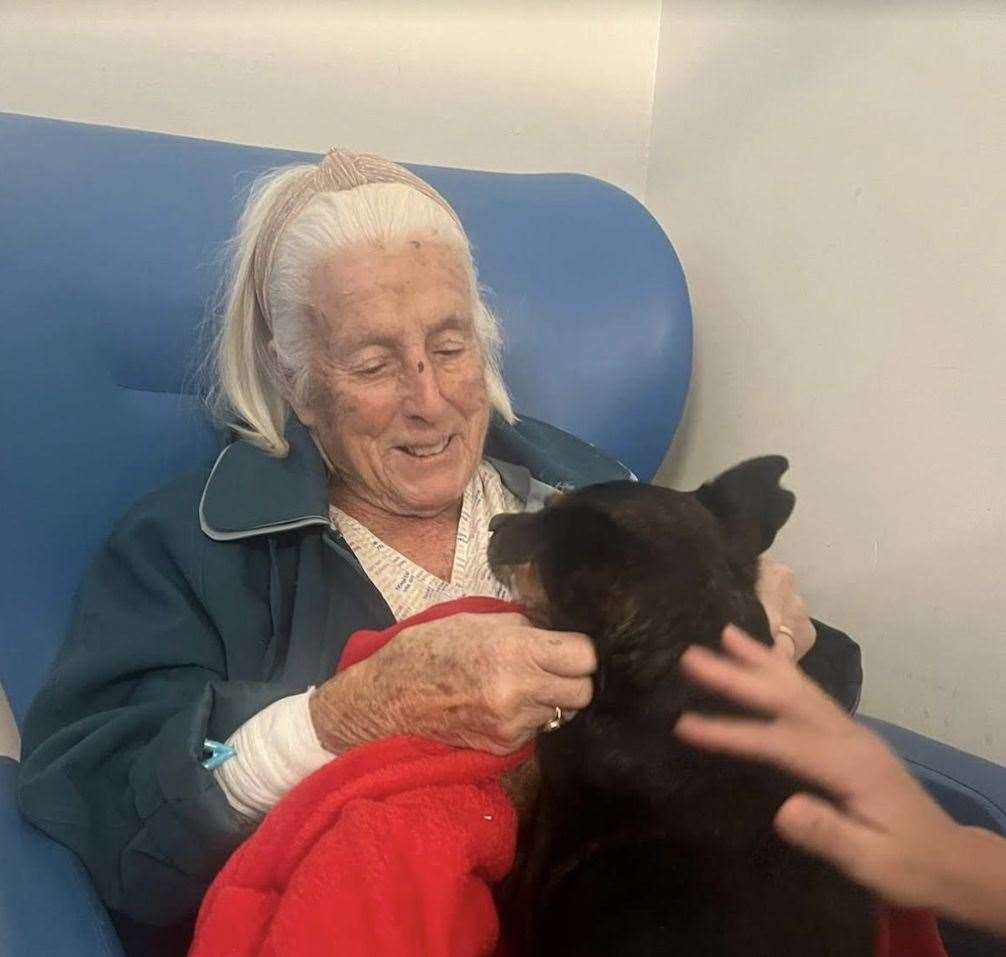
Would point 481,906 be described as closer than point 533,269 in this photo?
Yes

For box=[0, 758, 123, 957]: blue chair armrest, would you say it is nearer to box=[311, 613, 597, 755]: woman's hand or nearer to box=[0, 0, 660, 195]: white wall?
box=[311, 613, 597, 755]: woman's hand

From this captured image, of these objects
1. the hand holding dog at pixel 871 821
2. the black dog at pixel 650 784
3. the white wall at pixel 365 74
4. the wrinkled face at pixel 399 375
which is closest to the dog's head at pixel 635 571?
the black dog at pixel 650 784

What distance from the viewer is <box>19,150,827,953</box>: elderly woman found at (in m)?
0.84

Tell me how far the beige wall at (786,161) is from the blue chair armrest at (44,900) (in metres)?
0.94

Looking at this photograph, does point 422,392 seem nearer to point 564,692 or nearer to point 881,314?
point 564,692

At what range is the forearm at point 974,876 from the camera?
0.56 metres

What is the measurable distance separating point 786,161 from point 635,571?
95 centimetres

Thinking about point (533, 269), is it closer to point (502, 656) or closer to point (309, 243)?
point (309, 243)

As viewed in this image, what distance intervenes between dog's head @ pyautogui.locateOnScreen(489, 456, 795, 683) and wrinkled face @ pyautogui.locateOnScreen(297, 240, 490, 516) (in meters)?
0.35

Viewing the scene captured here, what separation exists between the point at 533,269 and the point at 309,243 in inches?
17.2

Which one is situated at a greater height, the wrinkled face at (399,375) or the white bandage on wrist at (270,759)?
the wrinkled face at (399,375)

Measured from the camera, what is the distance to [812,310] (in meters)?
1.40

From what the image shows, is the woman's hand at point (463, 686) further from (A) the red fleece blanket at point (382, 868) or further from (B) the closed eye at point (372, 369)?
(B) the closed eye at point (372, 369)

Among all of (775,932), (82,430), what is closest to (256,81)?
(82,430)
